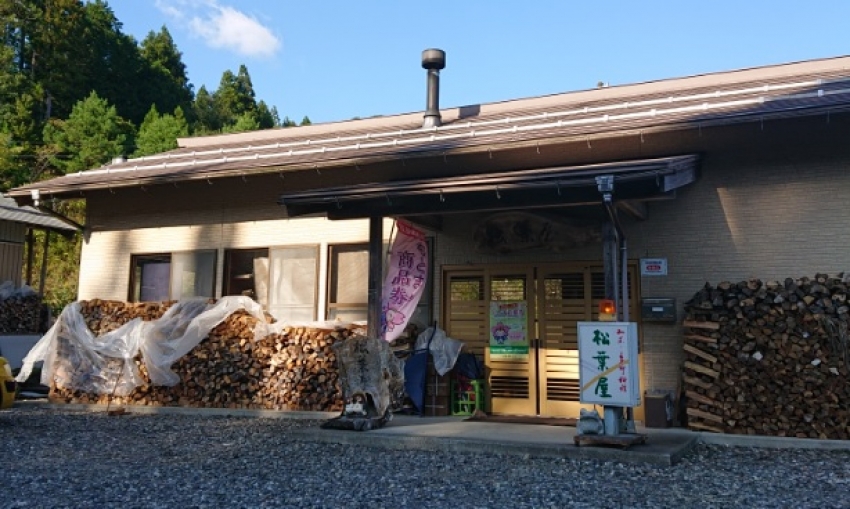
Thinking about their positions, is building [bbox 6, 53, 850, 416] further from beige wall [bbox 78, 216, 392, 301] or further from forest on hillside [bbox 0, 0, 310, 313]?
forest on hillside [bbox 0, 0, 310, 313]

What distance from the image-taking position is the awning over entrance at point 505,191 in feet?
23.5

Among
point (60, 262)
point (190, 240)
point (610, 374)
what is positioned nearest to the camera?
point (610, 374)

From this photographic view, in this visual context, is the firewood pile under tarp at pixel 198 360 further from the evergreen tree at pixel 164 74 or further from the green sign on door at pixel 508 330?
the evergreen tree at pixel 164 74

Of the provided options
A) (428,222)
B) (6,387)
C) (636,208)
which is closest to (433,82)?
(428,222)

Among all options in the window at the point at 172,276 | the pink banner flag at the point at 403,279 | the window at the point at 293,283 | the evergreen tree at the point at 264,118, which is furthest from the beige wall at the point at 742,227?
the evergreen tree at the point at 264,118

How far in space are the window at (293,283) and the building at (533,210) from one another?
3cm

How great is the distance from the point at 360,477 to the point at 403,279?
3904mm

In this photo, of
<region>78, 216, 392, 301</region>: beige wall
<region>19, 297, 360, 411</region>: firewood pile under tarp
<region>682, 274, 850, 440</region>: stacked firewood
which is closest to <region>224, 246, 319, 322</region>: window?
<region>78, 216, 392, 301</region>: beige wall

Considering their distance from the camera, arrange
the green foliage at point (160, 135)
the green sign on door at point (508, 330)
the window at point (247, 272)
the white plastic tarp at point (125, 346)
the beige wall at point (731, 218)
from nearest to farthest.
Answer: the beige wall at point (731, 218)
the green sign on door at point (508, 330)
the white plastic tarp at point (125, 346)
the window at point (247, 272)
the green foliage at point (160, 135)

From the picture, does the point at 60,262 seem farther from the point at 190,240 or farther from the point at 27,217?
the point at 190,240

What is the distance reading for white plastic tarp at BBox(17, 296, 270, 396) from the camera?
1077 cm

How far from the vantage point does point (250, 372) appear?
10.6 metres

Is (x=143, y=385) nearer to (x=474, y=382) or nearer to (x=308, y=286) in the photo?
(x=308, y=286)

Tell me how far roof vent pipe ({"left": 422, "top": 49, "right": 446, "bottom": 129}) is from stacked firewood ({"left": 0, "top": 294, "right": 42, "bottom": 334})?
1194cm
